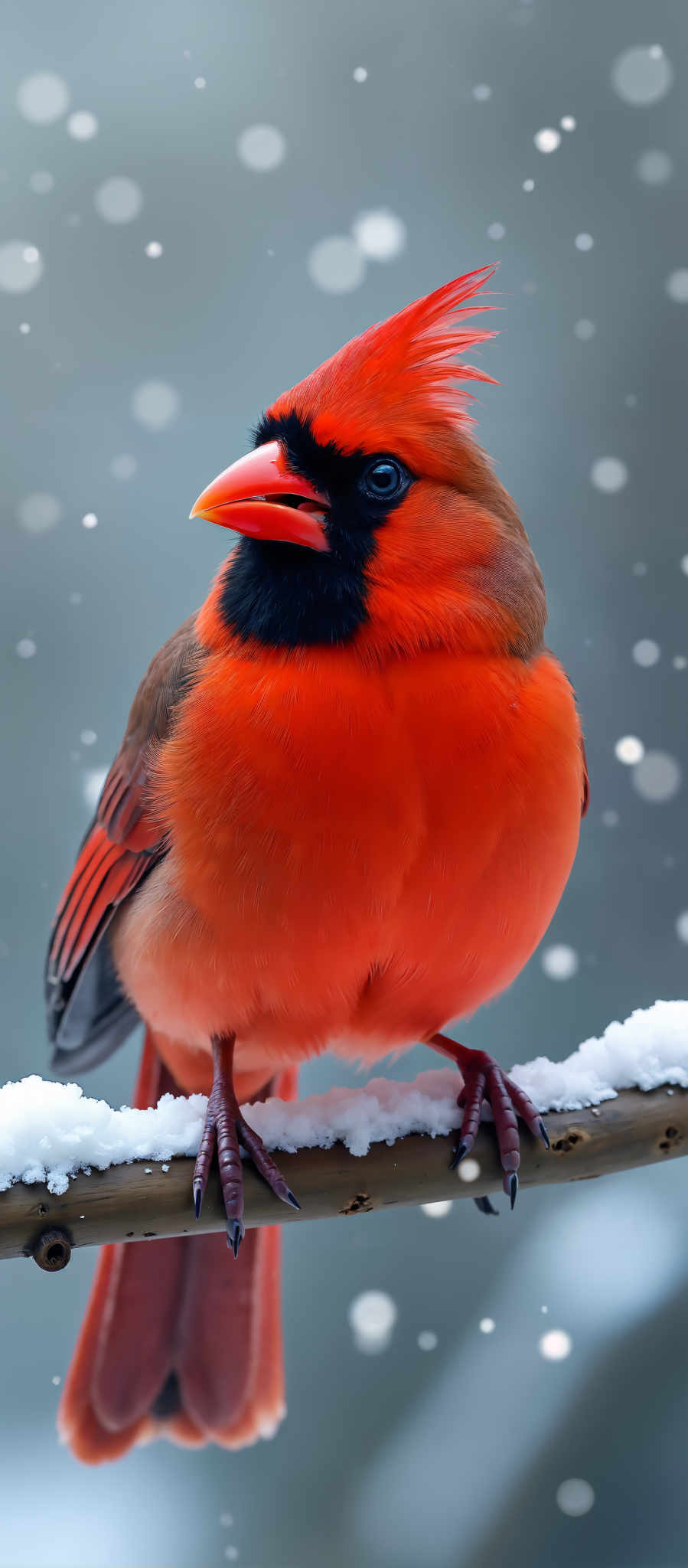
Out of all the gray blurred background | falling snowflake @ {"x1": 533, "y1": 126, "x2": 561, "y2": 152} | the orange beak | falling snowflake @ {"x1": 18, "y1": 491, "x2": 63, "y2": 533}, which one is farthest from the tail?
falling snowflake @ {"x1": 533, "y1": 126, "x2": 561, "y2": 152}

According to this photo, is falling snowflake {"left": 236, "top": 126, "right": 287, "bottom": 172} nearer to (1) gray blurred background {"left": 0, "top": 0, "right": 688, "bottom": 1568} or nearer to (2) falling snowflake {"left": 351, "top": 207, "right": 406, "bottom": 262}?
(1) gray blurred background {"left": 0, "top": 0, "right": 688, "bottom": 1568}

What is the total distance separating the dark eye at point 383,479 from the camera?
1.11 metres

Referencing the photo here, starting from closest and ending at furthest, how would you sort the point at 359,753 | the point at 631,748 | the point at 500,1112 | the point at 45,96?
the point at 359,753, the point at 500,1112, the point at 45,96, the point at 631,748

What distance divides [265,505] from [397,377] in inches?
7.0

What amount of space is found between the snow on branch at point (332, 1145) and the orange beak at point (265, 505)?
513 millimetres

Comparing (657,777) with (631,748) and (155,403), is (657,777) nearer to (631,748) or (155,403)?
(631,748)

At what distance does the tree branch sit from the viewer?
102 cm

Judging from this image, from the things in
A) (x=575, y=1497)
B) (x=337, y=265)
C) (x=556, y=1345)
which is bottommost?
(x=575, y=1497)

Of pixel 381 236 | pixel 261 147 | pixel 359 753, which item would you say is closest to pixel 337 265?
pixel 381 236

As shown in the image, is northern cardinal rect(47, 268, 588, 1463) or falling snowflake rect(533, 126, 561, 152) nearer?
northern cardinal rect(47, 268, 588, 1463)

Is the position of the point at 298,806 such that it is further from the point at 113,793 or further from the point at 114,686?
the point at 114,686

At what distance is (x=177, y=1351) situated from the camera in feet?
4.84

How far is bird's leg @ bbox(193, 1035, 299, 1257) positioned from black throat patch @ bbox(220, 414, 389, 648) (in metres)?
0.42

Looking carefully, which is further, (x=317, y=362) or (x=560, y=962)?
(x=560, y=962)
